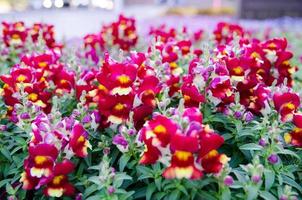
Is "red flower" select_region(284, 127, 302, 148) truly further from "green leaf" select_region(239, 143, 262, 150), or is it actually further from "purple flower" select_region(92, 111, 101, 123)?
"purple flower" select_region(92, 111, 101, 123)

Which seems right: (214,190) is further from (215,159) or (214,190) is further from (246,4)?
(246,4)

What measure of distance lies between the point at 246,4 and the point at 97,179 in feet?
27.6

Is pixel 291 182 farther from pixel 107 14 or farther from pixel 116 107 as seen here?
pixel 107 14

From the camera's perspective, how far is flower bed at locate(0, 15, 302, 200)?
1.62 m

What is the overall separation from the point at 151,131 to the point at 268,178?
18.2 inches

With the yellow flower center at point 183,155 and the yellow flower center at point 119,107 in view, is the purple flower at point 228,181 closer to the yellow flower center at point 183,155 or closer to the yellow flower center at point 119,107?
the yellow flower center at point 183,155

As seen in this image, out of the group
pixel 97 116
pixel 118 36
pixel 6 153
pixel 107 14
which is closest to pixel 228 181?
pixel 97 116

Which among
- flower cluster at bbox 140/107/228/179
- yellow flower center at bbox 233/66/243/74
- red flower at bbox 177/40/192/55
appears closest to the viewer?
flower cluster at bbox 140/107/228/179

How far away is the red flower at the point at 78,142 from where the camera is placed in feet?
5.90

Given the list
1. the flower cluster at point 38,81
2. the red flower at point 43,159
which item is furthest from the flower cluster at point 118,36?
the red flower at point 43,159

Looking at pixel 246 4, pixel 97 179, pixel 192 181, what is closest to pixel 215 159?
pixel 192 181

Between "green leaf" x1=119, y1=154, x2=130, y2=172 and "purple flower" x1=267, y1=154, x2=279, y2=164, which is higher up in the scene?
"purple flower" x1=267, y1=154, x2=279, y2=164

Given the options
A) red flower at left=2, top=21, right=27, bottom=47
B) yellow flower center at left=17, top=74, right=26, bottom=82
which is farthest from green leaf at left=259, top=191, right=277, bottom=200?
red flower at left=2, top=21, right=27, bottom=47

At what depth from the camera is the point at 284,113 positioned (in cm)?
195
